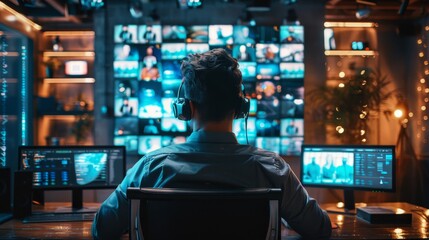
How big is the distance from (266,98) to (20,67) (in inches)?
122

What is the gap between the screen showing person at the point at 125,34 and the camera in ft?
18.7

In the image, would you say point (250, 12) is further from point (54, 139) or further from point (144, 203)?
point (144, 203)

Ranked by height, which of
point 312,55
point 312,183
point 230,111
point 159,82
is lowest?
point 312,183

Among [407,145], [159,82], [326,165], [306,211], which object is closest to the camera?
[306,211]

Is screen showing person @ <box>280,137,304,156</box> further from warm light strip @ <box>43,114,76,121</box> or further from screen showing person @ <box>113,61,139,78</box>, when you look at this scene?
warm light strip @ <box>43,114,76,121</box>

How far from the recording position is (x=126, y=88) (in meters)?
5.69

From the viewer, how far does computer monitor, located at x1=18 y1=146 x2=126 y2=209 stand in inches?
116

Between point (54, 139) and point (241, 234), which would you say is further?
point (54, 139)

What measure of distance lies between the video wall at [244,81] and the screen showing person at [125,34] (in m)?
0.02

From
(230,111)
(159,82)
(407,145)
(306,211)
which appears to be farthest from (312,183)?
(407,145)

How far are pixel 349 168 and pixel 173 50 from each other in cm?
324

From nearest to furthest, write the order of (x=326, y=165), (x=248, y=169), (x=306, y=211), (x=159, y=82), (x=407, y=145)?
(x=248, y=169), (x=306, y=211), (x=326, y=165), (x=159, y=82), (x=407, y=145)

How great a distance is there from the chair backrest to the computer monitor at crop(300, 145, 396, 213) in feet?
6.03

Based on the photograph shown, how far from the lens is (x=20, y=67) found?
5738mm
